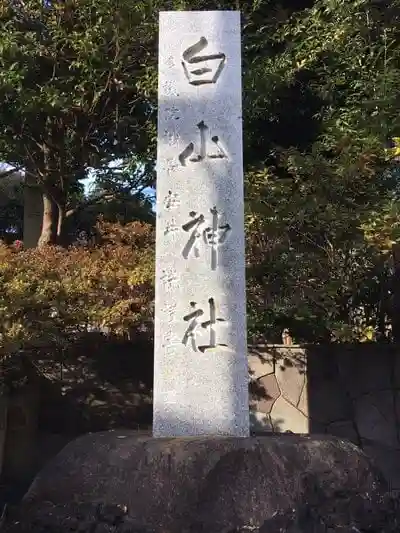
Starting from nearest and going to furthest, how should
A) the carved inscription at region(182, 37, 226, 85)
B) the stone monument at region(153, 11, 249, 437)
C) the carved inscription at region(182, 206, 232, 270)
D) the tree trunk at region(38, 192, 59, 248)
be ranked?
the stone monument at region(153, 11, 249, 437)
the carved inscription at region(182, 206, 232, 270)
the carved inscription at region(182, 37, 226, 85)
the tree trunk at region(38, 192, 59, 248)

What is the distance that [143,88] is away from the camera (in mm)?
6008

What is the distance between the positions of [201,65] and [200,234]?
139cm

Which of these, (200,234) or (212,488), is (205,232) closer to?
(200,234)

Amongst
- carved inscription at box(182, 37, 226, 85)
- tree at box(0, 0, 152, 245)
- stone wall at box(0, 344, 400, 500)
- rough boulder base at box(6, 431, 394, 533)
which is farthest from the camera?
stone wall at box(0, 344, 400, 500)

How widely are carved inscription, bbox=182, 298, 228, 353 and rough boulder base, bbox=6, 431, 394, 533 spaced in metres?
0.83

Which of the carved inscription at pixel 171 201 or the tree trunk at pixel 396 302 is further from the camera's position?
the tree trunk at pixel 396 302

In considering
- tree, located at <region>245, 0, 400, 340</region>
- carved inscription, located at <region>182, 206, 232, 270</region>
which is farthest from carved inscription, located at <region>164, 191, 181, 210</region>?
tree, located at <region>245, 0, 400, 340</region>

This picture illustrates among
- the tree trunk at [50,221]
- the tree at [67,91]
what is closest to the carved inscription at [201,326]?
the tree at [67,91]

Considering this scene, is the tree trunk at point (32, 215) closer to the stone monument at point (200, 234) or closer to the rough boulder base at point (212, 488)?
the stone monument at point (200, 234)

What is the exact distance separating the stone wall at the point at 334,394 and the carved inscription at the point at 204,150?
2.87 metres

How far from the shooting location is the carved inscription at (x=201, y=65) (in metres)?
4.85

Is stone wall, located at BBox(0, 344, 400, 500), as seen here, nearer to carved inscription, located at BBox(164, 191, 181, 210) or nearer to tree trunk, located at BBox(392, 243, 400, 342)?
tree trunk, located at BBox(392, 243, 400, 342)

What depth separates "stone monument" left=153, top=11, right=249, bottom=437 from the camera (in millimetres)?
4336

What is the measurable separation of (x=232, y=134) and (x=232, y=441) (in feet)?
7.77
